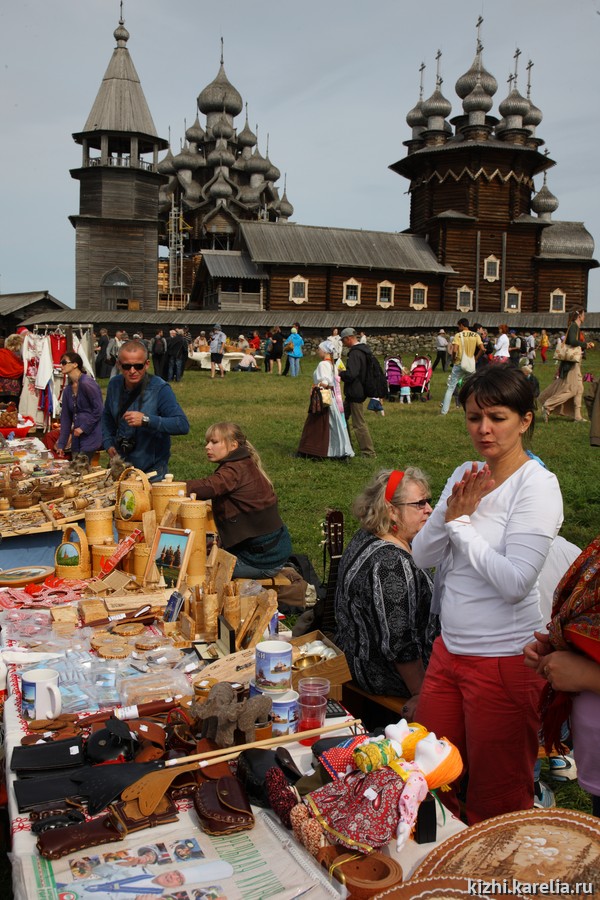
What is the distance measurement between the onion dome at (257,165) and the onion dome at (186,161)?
3.66 meters

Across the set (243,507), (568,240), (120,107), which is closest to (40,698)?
(243,507)

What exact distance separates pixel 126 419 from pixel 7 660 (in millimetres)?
2556

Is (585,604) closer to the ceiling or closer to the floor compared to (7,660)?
closer to the ceiling

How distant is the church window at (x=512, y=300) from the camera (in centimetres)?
3988

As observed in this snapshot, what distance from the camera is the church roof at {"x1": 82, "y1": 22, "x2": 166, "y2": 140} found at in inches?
1544

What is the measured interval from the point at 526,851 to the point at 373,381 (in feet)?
31.2

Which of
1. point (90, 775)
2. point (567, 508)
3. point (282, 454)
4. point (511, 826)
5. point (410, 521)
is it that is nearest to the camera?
point (511, 826)

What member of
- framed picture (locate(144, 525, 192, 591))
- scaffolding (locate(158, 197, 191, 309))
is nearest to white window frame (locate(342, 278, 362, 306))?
scaffolding (locate(158, 197, 191, 309))

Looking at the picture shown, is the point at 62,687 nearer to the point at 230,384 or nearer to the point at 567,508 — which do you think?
the point at 567,508

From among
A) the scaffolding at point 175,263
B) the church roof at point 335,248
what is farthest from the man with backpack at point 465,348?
the scaffolding at point 175,263

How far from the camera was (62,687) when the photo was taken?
9.37 feet

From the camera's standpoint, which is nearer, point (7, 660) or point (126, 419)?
point (7, 660)

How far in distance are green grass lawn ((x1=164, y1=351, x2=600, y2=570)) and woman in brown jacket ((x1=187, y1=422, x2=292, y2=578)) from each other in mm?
1423

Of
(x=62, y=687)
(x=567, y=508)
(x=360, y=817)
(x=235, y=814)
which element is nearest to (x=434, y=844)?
(x=360, y=817)
